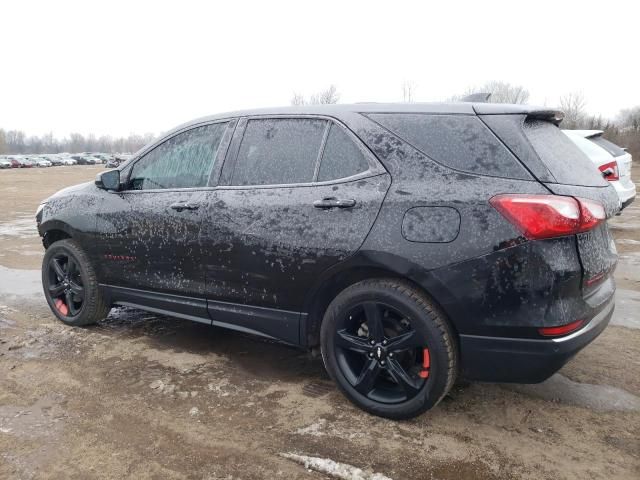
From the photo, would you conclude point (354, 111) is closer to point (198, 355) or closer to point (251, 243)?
point (251, 243)

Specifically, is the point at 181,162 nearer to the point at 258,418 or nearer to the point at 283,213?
the point at 283,213

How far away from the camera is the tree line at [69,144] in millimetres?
133250

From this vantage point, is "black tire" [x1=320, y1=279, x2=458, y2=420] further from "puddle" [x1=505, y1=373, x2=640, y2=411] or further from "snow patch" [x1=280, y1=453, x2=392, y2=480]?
Result: "puddle" [x1=505, y1=373, x2=640, y2=411]

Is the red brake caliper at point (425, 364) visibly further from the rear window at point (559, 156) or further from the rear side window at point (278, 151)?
the rear side window at point (278, 151)

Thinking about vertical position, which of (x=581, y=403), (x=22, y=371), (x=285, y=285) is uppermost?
(x=285, y=285)

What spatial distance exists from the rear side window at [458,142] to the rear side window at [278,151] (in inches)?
18.9

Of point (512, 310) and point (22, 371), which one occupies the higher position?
point (512, 310)

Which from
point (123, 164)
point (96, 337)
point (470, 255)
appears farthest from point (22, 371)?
point (470, 255)

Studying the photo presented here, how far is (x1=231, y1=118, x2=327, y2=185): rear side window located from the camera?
10.5 feet

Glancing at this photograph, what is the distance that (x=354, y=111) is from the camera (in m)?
3.13

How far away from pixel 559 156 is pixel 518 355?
105 centimetres

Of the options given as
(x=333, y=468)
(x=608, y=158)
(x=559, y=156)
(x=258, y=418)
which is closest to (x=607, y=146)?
(x=608, y=158)

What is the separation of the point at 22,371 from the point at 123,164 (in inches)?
64.0

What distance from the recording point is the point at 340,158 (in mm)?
3061
